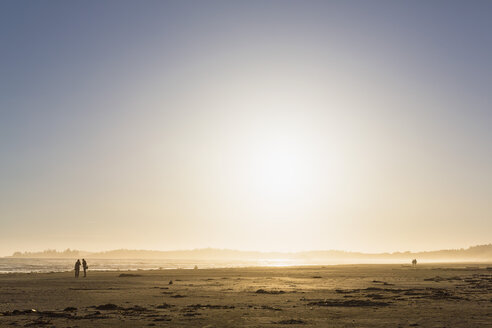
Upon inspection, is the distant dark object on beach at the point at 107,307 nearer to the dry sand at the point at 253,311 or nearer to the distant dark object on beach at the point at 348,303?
the dry sand at the point at 253,311

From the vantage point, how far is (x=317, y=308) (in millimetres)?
22781

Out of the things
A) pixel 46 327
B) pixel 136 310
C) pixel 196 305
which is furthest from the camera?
pixel 196 305

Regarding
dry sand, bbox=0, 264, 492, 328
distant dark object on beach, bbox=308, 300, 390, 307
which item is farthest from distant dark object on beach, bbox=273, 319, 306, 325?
distant dark object on beach, bbox=308, 300, 390, 307

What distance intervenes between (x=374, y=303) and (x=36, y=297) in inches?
819

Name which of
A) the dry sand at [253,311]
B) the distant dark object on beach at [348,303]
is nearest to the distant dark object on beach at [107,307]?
the dry sand at [253,311]

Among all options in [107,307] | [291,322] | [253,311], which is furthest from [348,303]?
[107,307]

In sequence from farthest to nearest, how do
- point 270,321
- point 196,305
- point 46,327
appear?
point 196,305 < point 270,321 < point 46,327

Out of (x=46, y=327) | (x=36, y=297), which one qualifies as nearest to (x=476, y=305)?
(x=46, y=327)

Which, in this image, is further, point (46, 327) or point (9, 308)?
point (9, 308)

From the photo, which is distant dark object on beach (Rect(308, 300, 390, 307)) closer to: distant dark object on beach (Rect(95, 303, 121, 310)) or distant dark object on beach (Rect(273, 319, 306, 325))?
distant dark object on beach (Rect(273, 319, 306, 325))

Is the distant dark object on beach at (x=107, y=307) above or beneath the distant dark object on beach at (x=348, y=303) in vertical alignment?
above

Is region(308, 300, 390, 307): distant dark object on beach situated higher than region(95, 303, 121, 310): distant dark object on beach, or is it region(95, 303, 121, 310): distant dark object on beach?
region(95, 303, 121, 310): distant dark object on beach

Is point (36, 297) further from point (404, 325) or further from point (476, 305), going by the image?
point (476, 305)

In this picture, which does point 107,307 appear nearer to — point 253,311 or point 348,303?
point 253,311
